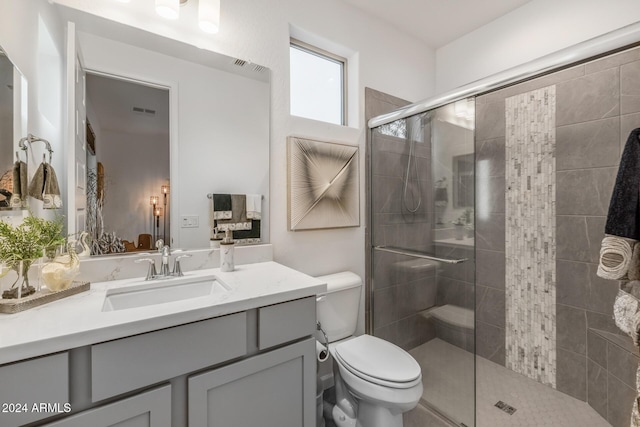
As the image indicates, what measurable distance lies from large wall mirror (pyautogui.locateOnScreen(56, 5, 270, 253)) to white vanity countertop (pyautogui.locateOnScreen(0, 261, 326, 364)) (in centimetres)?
32

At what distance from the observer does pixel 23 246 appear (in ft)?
2.98

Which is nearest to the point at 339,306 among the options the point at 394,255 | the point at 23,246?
the point at 394,255

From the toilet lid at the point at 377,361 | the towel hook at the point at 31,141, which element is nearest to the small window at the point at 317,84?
the towel hook at the point at 31,141

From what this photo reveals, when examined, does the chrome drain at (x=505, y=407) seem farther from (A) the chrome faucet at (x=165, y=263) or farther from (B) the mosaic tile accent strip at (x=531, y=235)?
(A) the chrome faucet at (x=165, y=263)

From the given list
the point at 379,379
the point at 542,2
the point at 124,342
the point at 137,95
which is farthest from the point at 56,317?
the point at 542,2

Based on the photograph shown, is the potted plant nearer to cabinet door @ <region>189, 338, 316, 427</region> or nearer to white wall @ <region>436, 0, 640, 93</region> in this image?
cabinet door @ <region>189, 338, 316, 427</region>

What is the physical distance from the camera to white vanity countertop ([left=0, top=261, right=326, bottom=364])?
694 millimetres

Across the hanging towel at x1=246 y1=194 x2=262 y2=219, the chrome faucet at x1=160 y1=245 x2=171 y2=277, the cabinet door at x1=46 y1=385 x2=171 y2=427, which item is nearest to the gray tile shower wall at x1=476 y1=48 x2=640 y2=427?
the hanging towel at x1=246 y1=194 x2=262 y2=219

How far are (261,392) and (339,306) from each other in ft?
2.59

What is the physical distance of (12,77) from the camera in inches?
37.7

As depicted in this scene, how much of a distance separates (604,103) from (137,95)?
250cm

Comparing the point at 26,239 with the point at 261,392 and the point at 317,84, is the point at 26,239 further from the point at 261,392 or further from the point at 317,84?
the point at 317,84

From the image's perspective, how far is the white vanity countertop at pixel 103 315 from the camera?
69 cm

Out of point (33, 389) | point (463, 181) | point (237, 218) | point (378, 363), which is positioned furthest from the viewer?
point (463, 181)
